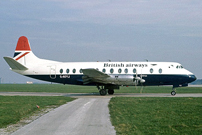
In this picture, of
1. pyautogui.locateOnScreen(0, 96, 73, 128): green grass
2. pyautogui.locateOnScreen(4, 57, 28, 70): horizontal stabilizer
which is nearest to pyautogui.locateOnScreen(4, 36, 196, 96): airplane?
pyautogui.locateOnScreen(4, 57, 28, 70): horizontal stabilizer

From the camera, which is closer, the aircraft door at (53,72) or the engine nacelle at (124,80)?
the engine nacelle at (124,80)

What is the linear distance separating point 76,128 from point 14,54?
99.2ft

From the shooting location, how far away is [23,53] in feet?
130

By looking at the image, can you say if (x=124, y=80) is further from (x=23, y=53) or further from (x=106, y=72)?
(x=23, y=53)

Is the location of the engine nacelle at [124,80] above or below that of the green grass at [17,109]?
above

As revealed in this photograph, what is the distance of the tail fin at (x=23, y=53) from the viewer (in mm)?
39594

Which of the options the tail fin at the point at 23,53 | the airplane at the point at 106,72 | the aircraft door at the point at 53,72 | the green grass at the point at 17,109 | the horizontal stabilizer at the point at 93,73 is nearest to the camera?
the green grass at the point at 17,109

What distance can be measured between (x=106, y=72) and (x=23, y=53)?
40.8 ft

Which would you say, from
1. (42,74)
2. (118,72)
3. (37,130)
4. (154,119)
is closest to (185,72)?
(118,72)

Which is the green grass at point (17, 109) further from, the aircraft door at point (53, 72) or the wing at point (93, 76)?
the aircraft door at point (53, 72)

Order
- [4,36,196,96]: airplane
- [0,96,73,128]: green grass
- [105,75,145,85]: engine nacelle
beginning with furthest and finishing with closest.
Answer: [4,36,196,96]: airplane → [105,75,145,85]: engine nacelle → [0,96,73,128]: green grass

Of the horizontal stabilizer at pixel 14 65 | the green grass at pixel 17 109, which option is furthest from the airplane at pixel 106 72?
the green grass at pixel 17 109

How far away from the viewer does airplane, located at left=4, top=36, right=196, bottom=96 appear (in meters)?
34.1

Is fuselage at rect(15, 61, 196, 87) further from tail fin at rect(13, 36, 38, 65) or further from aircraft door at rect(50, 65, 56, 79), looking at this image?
tail fin at rect(13, 36, 38, 65)
